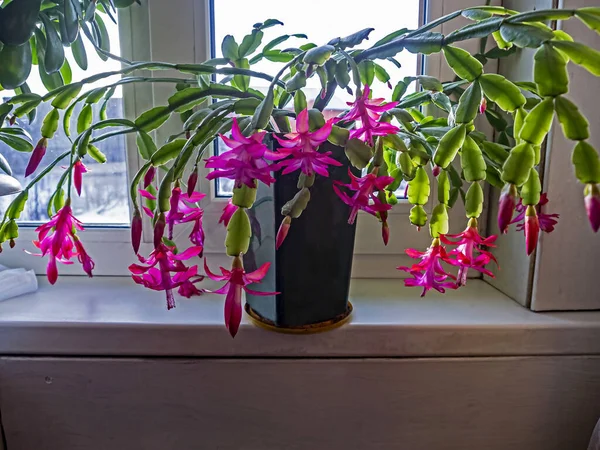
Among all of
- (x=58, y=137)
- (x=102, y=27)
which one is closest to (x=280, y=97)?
(x=102, y=27)

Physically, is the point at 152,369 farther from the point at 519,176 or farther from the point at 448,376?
the point at 519,176

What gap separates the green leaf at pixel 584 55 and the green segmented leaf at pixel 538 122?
0.05 meters

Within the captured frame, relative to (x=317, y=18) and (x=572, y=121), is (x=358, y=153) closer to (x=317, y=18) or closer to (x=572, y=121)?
(x=572, y=121)

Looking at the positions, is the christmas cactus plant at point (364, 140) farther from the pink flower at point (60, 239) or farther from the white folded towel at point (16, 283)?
the white folded towel at point (16, 283)

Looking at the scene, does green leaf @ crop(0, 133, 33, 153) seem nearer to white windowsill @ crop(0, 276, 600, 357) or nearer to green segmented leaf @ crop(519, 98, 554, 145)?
white windowsill @ crop(0, 276, 600, 357)

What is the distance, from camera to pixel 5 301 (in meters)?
0.80

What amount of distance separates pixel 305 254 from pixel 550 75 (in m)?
0.37

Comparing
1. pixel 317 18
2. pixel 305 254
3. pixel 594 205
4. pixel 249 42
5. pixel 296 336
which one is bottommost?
pixel 296 336

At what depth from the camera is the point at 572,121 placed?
35cm

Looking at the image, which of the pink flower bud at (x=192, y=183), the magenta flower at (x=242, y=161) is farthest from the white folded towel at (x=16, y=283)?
the magenta flower at (x=242, y=161)

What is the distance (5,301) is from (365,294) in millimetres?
673

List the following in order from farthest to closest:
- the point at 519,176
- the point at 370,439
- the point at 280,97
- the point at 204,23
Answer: the point at 204,23, the point at 370,439, the point at 280,97, the point at 519,176

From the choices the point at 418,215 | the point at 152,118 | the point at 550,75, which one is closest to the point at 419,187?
the point at 418,215

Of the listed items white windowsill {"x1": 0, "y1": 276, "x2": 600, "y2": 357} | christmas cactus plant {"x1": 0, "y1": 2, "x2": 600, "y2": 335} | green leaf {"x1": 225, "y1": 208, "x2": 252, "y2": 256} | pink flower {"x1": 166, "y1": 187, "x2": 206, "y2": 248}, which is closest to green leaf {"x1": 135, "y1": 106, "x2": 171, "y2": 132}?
christmas cactus plant {"x1": 0, "y1": 2, "x2": 600, "y2": 335}
